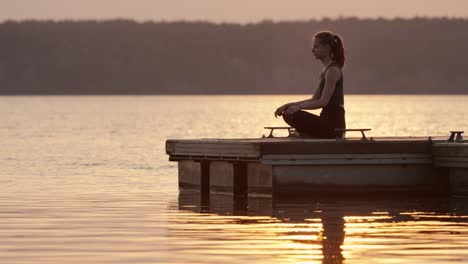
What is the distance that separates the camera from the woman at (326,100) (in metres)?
24.4

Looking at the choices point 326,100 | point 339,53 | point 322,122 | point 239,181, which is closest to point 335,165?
A: point 322,122

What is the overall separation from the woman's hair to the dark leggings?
727 mm

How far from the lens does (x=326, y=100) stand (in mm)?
24391

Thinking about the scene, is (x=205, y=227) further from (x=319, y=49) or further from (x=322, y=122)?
(x=319, y=49)

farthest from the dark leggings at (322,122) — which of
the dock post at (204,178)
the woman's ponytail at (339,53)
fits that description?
the dock post at (204,178)

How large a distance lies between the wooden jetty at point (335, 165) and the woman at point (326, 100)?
239 mm

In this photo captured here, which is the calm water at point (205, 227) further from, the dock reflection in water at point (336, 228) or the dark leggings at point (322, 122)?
the dark leggings at point (322, 122)

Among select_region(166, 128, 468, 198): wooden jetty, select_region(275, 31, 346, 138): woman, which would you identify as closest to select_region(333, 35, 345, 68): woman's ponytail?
select_region(275, 31, 346, 138): woman

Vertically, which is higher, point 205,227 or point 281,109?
point 281,109

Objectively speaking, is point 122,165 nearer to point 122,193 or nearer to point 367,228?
point 122,193

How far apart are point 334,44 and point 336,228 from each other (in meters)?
5.01

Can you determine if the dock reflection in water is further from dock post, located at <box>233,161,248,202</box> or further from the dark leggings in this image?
the dark leggings

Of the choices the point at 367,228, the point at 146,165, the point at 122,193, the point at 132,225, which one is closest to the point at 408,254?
the point at 367,228

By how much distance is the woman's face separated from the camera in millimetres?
24531
